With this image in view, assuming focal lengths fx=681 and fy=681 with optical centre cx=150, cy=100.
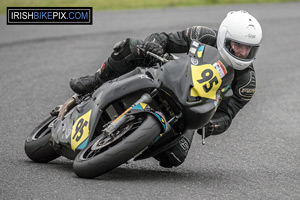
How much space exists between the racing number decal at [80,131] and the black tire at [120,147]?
256mm

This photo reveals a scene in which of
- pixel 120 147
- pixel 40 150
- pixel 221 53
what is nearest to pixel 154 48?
pixel 221 53

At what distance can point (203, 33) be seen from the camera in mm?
6281

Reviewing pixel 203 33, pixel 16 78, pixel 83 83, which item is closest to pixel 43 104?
pixel 16 78

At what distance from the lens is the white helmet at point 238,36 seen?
5.67 metres

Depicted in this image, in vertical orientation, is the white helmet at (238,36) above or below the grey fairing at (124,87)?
above

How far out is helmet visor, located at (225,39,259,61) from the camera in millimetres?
5730

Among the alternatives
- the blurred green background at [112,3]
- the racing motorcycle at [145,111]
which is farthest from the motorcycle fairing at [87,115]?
the blurred green background at [112,3]

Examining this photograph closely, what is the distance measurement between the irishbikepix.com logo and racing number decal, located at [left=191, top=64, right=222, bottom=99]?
11477mm

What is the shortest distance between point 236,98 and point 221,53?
668 mm

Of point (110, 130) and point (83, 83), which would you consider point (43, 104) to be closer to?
point (83, 83)

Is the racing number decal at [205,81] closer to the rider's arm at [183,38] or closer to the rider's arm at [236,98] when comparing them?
the rider's arm at [236,98]

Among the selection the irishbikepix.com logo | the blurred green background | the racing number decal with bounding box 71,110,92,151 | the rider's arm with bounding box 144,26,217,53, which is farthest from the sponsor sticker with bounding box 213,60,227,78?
the blurred green background

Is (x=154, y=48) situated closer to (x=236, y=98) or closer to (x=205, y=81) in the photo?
(x=205, y=81)

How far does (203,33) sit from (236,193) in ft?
5.48
